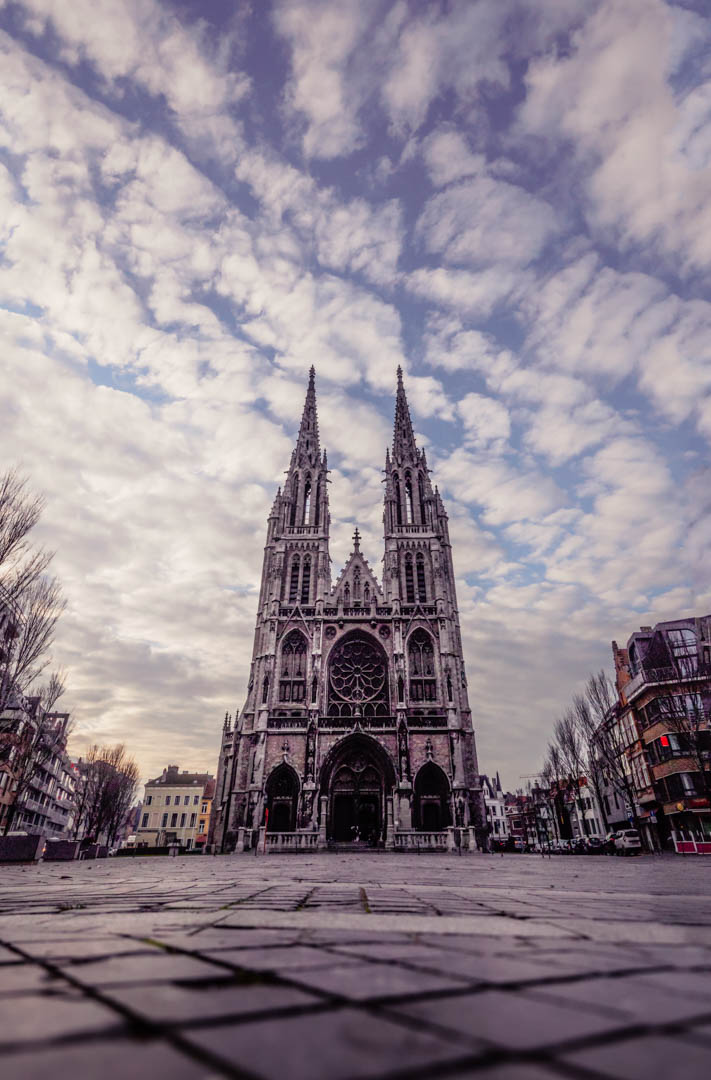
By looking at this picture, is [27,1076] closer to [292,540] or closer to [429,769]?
[429,769]

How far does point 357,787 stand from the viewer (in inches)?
1318

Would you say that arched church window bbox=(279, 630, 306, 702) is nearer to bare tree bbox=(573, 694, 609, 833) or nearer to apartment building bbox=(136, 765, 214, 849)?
bare tree bbox=(573, 694, 609, 833)

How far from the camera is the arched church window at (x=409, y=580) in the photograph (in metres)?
39.1

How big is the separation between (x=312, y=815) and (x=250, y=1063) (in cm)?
3371

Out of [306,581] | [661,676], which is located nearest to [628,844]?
[661,676]

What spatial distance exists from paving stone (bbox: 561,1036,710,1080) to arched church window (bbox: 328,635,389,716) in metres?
35.3

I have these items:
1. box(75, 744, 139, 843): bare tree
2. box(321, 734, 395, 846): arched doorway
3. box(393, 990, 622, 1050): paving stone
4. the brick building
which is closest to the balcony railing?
the brick building

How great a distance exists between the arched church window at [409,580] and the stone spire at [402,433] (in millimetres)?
10263

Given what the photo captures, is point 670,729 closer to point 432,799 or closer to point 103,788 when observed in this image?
point 432,799

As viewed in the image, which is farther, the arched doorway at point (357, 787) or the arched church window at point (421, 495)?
the arched church window at point (421, 495)

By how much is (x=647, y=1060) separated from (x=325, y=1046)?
0.56 metres

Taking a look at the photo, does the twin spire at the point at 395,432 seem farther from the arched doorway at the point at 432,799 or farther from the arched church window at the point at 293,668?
the arched doorway at the point at 432,799

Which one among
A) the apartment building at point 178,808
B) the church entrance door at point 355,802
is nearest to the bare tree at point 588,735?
the church entrance door at point 355,802

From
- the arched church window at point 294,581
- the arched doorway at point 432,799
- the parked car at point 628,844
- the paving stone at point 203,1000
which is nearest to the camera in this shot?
the paving stone at point 203,1000
